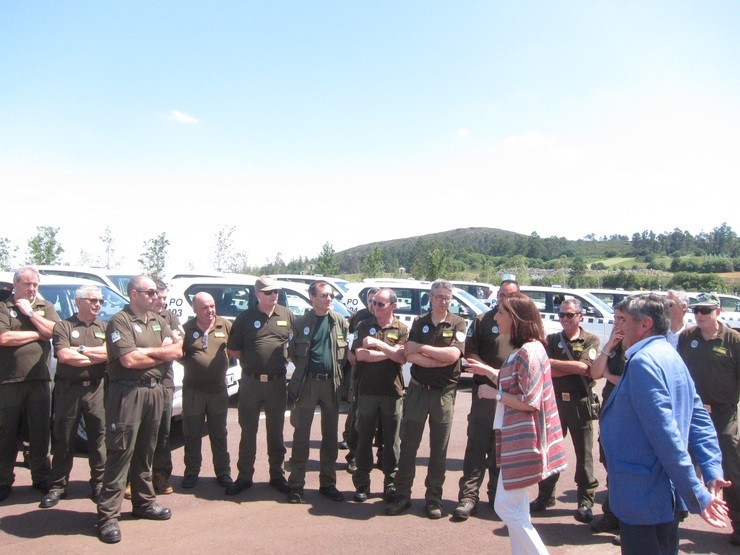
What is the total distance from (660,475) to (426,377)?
2547 millimetres

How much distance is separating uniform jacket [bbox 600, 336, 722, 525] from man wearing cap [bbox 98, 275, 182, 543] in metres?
3.51

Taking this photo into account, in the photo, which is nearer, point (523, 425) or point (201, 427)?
point (523, 425)

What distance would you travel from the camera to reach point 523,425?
144 inches

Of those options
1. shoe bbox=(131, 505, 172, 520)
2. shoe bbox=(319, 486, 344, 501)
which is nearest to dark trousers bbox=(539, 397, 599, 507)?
shoe bbox=(319, 486, 344, 501)

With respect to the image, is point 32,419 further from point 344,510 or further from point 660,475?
point 660,475

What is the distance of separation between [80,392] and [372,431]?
2676mm

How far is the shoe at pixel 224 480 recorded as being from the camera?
5.63 m

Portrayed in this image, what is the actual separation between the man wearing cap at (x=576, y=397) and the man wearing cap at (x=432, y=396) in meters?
0.90

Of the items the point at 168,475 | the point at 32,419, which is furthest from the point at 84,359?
the point at 168,475

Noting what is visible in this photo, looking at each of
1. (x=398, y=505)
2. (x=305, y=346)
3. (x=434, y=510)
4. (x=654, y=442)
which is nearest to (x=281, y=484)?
(x=398, y=505)

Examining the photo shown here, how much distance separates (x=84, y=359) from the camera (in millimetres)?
5020

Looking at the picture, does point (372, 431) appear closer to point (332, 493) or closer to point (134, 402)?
point (332, 493)

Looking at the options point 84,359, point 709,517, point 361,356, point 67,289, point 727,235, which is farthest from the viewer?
point 727,235

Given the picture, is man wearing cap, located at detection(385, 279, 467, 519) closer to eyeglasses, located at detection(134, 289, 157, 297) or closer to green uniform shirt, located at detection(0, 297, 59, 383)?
eyeglasses, located at detection(134, 289, 157, 297)
